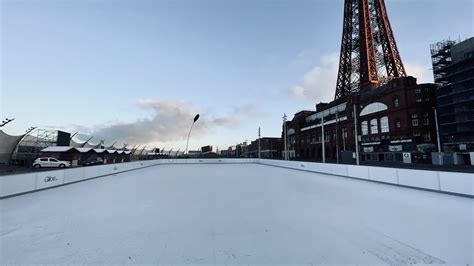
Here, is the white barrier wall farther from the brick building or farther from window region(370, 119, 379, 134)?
the brick building

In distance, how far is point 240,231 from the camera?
5766 millimetres

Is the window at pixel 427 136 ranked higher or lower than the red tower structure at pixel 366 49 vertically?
lower

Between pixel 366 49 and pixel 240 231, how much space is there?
82.3m

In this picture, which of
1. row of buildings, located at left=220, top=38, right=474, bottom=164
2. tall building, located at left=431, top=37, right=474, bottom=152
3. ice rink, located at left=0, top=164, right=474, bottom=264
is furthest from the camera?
row of buildings, located at left=220, top=38, right=474, bottom=164

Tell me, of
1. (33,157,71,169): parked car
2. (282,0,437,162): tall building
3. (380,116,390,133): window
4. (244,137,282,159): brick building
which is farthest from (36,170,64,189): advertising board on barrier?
(244,137,282,159): brick building

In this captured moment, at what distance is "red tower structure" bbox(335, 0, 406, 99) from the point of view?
6719 centimetres

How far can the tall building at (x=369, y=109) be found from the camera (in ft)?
144

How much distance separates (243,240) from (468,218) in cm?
772

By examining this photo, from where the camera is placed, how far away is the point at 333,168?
71.6 feet

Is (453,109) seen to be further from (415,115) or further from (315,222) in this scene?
(315,222)

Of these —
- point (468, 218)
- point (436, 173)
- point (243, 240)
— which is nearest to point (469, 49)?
point (436, 173)

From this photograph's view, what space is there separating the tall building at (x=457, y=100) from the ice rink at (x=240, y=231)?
45.3m

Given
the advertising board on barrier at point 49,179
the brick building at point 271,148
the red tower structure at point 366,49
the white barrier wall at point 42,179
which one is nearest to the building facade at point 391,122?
the red tower structure at point 366,49

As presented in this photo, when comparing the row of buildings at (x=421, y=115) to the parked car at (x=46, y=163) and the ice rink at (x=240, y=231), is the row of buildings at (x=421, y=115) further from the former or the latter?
the parked car at (x=46, y=163)
